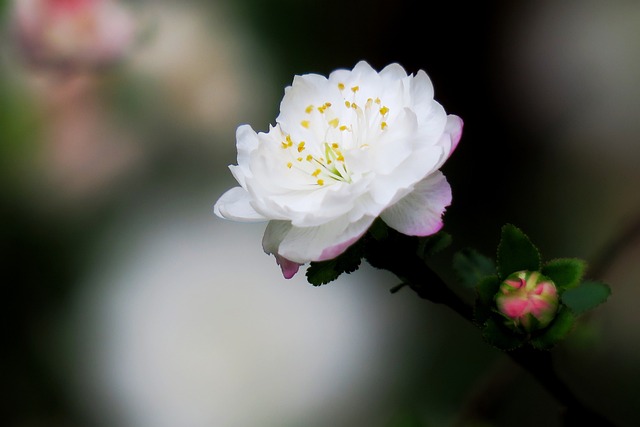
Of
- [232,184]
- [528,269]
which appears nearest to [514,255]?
[528,269]

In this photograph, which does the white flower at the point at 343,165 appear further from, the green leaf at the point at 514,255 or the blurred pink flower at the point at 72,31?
the blurred pink flower at the point at 72,31

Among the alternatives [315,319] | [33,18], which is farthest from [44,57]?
[315,319]

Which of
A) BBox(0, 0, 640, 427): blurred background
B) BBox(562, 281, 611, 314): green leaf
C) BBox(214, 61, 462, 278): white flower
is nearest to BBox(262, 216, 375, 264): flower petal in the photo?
BBox(214, 61, 462, 278): white flower

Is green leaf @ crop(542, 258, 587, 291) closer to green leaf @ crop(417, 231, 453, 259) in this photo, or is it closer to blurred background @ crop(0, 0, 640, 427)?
green leaf @ crop(417, 231, 453, 259)

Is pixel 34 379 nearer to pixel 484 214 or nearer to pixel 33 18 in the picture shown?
pixel 33 18

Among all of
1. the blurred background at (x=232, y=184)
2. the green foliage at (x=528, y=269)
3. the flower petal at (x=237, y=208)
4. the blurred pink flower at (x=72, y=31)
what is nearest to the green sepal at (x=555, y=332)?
the green foliage at (x=528, y=269)
